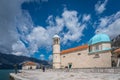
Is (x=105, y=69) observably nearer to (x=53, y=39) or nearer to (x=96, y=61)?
(x=96, y=61)

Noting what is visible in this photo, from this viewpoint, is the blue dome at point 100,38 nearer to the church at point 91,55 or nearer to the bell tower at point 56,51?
the church at point 91,55

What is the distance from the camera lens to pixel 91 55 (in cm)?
3850

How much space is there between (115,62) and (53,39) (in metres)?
22.9

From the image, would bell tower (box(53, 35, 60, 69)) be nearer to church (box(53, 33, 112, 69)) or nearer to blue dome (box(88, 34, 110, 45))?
church (box(53, 33, 112, 69))

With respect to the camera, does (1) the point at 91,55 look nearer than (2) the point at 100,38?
No

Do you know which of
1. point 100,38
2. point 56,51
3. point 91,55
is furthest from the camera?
point 56,51

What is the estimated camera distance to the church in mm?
34809

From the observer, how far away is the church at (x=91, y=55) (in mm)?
34809

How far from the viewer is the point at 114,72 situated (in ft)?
72.4

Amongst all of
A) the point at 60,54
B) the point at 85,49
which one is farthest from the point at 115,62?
the point at 60,54

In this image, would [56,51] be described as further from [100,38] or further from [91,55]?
[100,38]

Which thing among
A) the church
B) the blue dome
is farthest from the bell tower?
the blue dome

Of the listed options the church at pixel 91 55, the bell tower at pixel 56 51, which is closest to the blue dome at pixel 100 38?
the church at pixel 91 55

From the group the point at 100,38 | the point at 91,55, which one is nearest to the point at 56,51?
the point at 91,55
